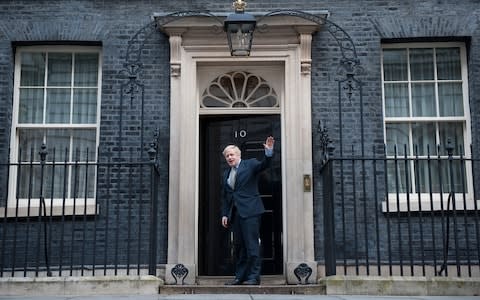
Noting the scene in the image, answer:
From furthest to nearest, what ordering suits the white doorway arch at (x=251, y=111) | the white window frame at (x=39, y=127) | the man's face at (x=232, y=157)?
the white window frame at (x=39, y=127), the white doorway arch at (x=251, y=111), the man's face at (x=232, y=157)

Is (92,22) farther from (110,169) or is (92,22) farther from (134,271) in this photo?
(134,271)

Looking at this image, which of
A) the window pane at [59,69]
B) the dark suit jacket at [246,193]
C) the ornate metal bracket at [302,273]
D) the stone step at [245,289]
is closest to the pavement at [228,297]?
the stone step at [245,289]

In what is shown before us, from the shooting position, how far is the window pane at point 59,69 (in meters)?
9.21

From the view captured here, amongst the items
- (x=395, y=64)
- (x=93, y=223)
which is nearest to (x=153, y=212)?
(x=93, y=223)

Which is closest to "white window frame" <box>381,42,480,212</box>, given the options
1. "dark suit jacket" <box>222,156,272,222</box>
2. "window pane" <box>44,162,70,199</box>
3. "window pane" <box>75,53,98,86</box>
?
"dark suit jacket" <box>222,156,272,222</box>

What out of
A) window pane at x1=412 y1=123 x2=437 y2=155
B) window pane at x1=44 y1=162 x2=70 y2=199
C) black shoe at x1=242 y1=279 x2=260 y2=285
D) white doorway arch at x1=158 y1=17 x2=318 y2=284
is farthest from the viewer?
window pane at x1=412 y1=123 x2=437 y2=155

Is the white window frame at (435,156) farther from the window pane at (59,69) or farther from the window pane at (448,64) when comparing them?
the window pane at (59,69)

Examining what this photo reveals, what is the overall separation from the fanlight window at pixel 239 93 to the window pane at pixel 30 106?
2.31 m

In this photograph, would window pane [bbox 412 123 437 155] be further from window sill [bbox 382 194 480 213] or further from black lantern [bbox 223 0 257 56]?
black lantern [bbox 223 0 257 56]

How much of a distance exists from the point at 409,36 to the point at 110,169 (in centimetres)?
451

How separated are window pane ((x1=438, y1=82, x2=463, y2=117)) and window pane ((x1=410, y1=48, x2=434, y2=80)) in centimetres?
24

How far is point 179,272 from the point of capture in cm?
809

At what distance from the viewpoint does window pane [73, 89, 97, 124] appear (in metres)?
9.08

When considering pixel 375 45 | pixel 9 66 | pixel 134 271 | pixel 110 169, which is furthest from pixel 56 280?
pixel 375 45
